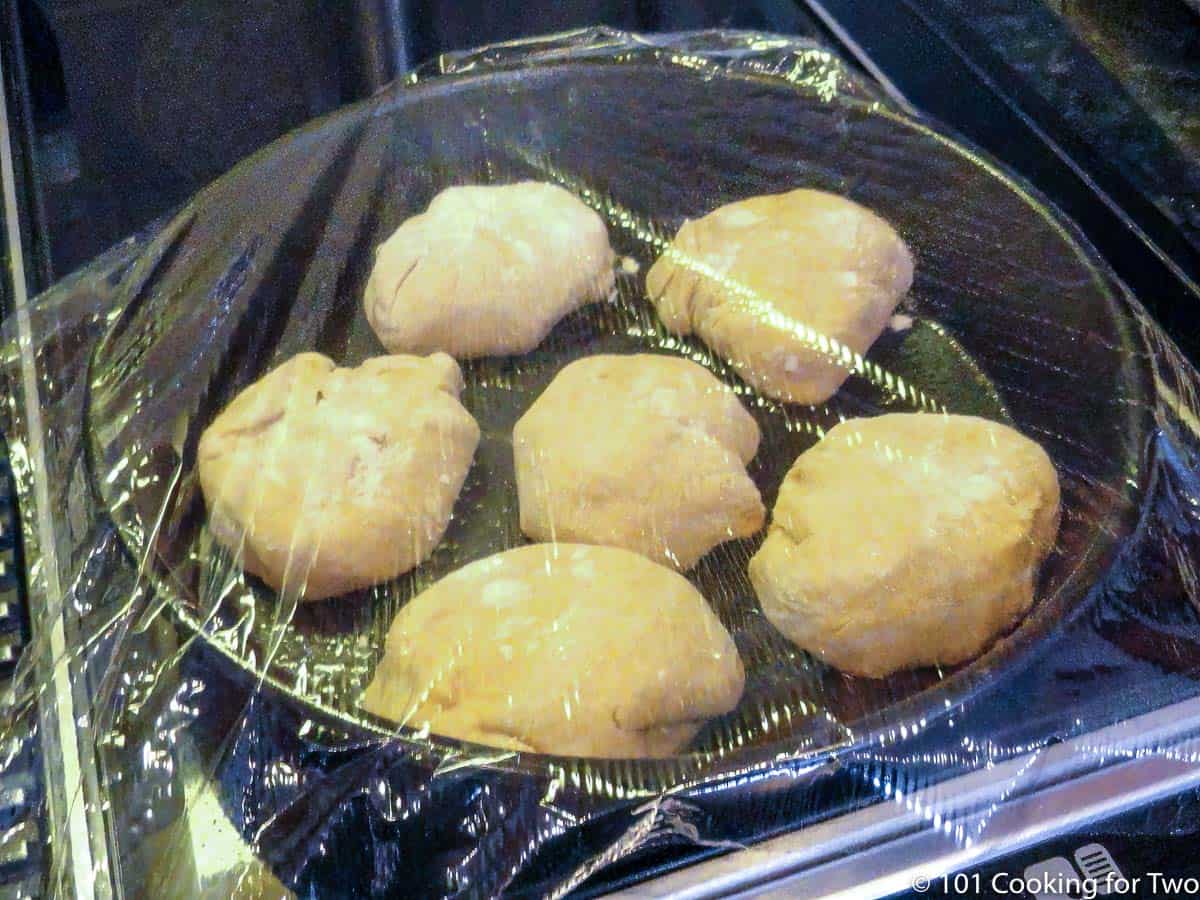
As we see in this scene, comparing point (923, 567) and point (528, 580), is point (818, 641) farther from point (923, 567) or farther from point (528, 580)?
point (528, 580)

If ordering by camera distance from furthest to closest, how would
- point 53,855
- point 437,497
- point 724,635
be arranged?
point 437,497 < point 724,635 < point 53,855

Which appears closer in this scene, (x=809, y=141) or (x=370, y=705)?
(x=370, y=705)

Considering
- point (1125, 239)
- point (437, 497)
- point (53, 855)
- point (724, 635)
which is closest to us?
point (53, 855)

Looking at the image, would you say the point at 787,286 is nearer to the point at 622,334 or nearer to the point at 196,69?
the point at 622,334

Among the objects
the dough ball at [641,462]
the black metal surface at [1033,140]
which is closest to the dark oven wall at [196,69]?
the black metal surface at [1033,140]

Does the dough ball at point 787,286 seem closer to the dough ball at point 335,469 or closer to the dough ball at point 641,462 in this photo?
the dough ball at point 641,462

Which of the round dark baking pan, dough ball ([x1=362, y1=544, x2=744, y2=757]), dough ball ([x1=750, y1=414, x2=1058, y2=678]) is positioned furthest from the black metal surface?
dough ball ([x1=362, y1=544, x2=744, y2=757])

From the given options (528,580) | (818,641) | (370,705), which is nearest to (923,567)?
(818,641)
